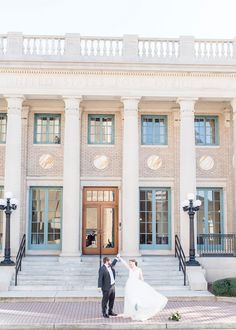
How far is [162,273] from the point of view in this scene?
19062 mm

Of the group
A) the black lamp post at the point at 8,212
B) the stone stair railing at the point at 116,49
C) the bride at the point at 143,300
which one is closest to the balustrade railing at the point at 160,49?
the stone stair railing at the point at 116,49

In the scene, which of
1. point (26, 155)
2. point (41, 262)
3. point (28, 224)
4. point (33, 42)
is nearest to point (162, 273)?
point (41, 262)

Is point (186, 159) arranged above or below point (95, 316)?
above

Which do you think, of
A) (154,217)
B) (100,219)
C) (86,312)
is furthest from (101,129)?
(86,312)

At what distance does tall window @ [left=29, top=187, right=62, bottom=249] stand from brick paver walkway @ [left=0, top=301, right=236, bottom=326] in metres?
6.33

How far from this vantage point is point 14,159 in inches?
799

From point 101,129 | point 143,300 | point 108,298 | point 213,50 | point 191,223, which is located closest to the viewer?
point 143,300

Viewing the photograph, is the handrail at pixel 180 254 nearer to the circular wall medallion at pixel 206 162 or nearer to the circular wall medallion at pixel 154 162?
the circular wall medallion at pixel 154 162

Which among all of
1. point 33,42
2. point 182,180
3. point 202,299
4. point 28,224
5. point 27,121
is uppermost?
point 33,42

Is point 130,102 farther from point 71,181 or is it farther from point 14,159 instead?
point 14,159

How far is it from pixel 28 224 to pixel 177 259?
6581mm

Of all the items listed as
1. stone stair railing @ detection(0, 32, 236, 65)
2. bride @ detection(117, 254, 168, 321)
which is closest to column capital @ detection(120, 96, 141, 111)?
stone stair railing @ detection(0, 32, 236, 65)

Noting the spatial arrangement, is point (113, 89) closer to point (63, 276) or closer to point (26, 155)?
point (26, 155)

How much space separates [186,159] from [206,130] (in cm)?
315
